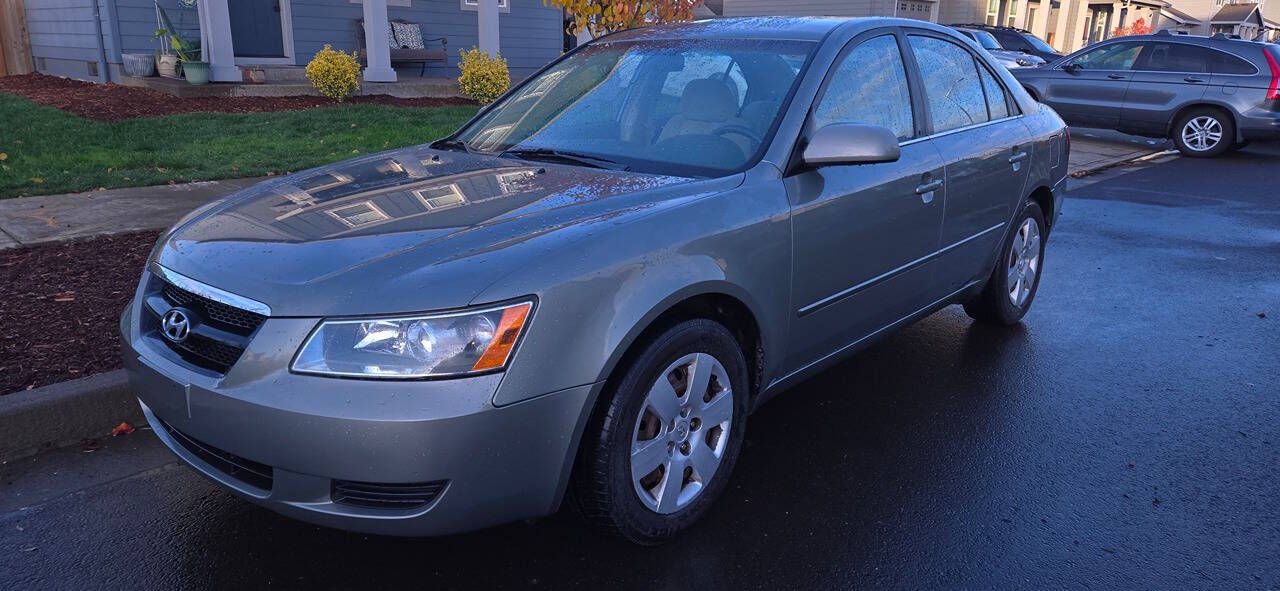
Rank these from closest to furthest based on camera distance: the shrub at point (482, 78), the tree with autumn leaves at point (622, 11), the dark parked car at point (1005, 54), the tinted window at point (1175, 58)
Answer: the tree with autumn leaves at point (622, 11)
the tinted window at point (1175, 58)
the shrub at point (482, 78)
the dark parked car at point (1005, 54)

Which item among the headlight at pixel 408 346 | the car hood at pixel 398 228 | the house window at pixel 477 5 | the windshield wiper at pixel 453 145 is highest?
the house window at pixel 477 5

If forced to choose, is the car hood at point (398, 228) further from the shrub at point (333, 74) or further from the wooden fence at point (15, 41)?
A: the wooden fence at point (15, 41)

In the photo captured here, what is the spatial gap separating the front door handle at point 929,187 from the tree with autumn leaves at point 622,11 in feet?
12.9

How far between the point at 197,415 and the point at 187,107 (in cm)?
1067

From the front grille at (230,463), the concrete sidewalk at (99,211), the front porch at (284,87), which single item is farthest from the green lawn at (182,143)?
the front grille at (230,463)

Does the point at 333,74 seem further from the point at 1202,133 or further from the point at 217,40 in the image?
the point at 1202,133

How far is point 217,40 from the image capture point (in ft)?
43.2

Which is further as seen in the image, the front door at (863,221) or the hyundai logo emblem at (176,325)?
the front door at (863,221)

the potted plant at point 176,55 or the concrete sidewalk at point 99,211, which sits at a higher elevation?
the potted plant at point 176,55

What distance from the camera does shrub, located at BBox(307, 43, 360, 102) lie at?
1284 centimetres

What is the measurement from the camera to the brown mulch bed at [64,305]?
13.0 ft

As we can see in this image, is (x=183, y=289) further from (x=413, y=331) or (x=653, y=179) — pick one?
(x=653, y=179)

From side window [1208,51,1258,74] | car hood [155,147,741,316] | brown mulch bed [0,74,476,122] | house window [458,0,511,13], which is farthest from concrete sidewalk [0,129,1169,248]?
side window [1208,51,1258,74]

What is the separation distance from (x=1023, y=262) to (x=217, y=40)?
466 inches
